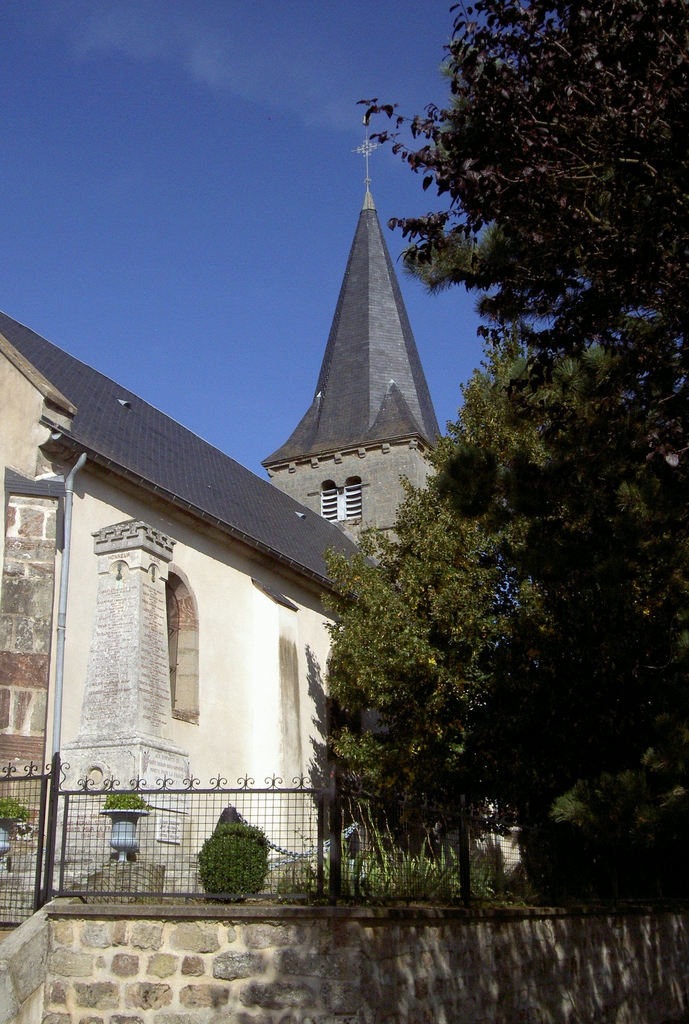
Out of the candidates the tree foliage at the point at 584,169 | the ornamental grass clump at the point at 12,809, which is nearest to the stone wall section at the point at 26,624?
the ornamental grass clump at the point at 12,809

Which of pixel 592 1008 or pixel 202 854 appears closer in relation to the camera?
pixel 202 854

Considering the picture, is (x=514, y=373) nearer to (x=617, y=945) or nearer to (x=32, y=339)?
(x=617, y=945)

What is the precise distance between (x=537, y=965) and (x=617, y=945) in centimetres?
189

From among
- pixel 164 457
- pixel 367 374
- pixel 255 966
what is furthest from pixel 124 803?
pixel 367 374

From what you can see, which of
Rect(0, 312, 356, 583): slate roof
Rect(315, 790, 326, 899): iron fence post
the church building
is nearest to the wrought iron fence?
Rect(315, 790, 326, 899): iron fence post

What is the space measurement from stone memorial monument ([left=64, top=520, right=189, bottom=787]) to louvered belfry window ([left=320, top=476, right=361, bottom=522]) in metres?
16.0

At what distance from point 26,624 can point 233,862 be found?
242 inches

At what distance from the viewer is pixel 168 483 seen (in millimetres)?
18734

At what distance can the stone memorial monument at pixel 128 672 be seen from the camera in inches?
547

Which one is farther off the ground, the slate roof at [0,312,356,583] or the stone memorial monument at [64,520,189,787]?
the slate roof at [0,312,356,583]

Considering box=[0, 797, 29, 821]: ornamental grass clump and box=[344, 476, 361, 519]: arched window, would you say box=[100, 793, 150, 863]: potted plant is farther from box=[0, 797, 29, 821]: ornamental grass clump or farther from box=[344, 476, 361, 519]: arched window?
box=[344, 476, 361, 519]: arched window

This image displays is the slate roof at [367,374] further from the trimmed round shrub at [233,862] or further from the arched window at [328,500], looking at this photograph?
the trimmed round shrub at [233,862]

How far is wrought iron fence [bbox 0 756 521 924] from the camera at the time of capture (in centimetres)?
777

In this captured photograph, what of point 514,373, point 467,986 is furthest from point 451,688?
point 514,373
